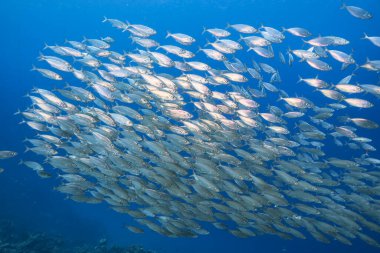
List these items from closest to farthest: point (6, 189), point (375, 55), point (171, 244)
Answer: point (375, 55), point (6, 189), point (171, 244)

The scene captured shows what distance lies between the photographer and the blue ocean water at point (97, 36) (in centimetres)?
1953

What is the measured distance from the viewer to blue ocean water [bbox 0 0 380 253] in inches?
769

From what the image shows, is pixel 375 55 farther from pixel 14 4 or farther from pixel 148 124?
pixel 14 4

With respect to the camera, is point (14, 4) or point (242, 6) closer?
point (242, 6)

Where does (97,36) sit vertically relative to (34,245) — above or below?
above

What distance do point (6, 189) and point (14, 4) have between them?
64.1ft

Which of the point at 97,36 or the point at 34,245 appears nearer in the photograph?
the point at 34,245

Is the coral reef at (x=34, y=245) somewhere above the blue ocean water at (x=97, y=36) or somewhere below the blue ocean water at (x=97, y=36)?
below

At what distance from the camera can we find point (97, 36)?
1256 inches

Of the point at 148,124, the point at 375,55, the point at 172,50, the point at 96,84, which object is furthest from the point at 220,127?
the point at 375,55

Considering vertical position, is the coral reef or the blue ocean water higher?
the blue ocean water

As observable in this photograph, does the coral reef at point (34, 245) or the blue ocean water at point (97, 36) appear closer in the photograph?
the coral reef at point (34, 245)

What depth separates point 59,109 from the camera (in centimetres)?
881

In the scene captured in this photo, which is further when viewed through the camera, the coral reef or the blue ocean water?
the blue ocean water
